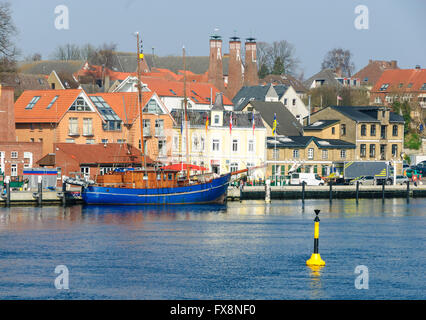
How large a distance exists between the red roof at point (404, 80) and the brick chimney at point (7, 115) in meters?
82.7

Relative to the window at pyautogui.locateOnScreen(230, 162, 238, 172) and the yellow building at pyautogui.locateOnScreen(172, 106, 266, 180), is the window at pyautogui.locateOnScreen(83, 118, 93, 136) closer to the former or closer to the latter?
the yellow building at pyautogui.locateOnScreen(172, 106, 266, 180)

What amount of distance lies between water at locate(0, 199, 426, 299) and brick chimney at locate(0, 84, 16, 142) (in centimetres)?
2120

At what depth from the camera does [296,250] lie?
51.3 meters

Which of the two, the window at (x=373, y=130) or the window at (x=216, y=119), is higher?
the window at (x=216, y=119)

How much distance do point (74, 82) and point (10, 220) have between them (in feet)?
333

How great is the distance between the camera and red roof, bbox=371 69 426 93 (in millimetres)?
158500

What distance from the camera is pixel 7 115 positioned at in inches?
3762

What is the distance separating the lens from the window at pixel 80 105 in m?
97.4

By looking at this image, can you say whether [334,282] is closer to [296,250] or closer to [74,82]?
[296,250]

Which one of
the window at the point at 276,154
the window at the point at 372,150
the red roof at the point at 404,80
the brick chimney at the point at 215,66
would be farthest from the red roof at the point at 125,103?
the red roof at the point at 404,80

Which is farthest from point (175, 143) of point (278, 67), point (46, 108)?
point (278, 67)

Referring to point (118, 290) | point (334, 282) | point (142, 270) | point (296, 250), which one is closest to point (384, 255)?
point (296, 250)

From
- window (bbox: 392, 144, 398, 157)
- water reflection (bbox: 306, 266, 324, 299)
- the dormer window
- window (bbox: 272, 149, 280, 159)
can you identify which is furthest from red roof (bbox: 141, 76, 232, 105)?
water reflection (bbox: 306, 266, 324, 299)

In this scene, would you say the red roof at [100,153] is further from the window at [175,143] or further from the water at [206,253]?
the water at [206,253]
